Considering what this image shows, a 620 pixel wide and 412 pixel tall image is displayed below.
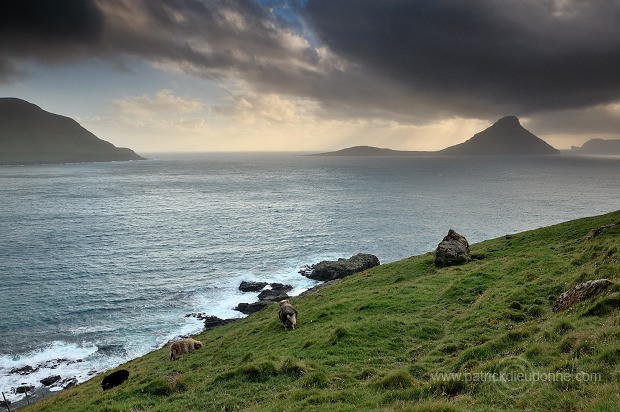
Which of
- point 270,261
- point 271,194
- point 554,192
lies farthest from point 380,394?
point 554,192

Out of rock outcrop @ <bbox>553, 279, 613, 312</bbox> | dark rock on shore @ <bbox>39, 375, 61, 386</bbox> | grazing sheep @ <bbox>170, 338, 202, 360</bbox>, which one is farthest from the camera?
dark rock on shore @ <bbox>39, 375, 61, 386</bbox>

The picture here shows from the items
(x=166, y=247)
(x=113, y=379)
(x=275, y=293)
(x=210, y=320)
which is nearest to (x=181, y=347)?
(x=113, y=379)

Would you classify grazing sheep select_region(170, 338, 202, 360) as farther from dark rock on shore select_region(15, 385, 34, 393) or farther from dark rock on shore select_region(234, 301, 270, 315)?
dark rock on shore select_region(234, 301, 270, 315)

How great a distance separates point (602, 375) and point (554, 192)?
210191 mm

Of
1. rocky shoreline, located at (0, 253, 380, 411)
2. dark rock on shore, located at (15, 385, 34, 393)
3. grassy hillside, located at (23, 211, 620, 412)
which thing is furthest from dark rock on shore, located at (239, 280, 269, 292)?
dark rock on shore, located at (15, 385, 34, 393)

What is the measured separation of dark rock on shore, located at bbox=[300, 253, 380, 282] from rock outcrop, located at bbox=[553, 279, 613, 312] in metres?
52.4

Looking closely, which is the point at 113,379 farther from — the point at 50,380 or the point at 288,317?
the point at 50,380

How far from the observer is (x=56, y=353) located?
158 ft

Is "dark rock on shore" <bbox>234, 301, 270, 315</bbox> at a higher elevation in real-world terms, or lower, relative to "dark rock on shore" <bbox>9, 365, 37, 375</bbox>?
higher

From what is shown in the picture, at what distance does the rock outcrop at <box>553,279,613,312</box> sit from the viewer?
20.5m

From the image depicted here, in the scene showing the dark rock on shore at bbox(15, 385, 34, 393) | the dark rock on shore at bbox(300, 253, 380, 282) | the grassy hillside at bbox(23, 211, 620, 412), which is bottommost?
the dark rock on shore at bbox(15, 385, 34, 393)

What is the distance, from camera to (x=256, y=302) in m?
63.0

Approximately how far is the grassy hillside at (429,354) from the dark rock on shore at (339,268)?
32.2 meters

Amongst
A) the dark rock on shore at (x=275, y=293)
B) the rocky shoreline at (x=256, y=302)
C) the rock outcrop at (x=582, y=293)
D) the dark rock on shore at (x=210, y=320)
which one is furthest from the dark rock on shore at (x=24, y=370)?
the rock outcrop at (x=582, y=293)
